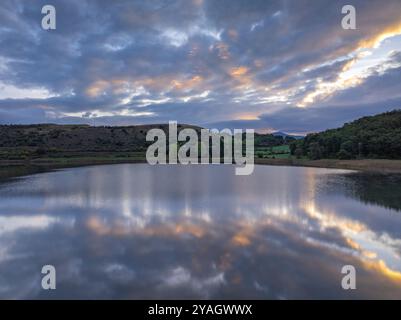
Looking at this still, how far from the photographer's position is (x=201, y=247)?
38.7 ft

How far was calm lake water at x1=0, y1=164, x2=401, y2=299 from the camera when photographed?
8.41 metres

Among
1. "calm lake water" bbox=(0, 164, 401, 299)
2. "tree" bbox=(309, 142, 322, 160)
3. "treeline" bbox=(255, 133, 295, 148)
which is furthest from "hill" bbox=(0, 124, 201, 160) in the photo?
"calm lake water" bbox=(0, 164, 401, 299)

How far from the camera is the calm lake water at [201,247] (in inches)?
331

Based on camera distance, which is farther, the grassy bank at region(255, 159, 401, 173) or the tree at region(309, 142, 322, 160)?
the tree at region(309, 142, 322, 160)

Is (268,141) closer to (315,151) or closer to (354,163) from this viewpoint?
(315,151)

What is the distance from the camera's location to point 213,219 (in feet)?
53.5

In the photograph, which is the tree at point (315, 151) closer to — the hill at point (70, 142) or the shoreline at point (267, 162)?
the shoreline at point (267, 162)

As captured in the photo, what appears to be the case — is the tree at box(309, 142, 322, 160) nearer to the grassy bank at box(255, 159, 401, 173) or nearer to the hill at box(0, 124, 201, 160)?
the grassy bank at box(255, 159, 401, 173)

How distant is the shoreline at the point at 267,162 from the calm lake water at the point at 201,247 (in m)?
30.6

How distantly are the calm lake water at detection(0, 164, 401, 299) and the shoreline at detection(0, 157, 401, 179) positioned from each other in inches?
1205

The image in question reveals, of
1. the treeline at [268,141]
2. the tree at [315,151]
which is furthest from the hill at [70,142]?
the tree at [315,151]
